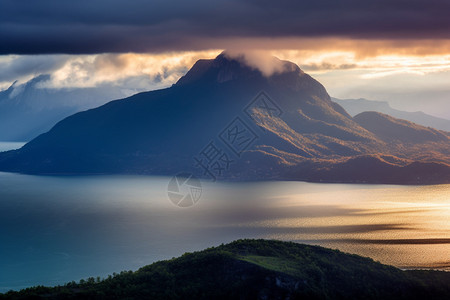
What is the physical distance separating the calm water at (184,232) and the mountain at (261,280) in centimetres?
2181

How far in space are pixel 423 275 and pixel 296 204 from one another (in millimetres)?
109445

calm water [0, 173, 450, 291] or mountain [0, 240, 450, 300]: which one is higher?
calm water [0, 173, 450, 291]

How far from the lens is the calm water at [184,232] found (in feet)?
364

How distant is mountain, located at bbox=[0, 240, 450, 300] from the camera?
70.9m

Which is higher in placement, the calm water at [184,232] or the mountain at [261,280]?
the calm water at [184,232]

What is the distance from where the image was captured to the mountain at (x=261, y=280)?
7094 centimetres

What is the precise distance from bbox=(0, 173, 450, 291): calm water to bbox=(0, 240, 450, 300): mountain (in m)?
21.8

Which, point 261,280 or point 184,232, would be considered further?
point 184,232

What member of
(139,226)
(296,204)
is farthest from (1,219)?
(296,204)

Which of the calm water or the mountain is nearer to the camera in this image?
the mountain

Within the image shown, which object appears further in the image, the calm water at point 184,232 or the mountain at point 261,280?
the calm water at point 184,232

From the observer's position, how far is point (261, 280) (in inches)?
2800

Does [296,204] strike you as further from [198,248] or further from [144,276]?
[144,276]

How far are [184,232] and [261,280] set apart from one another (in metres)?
75.0
